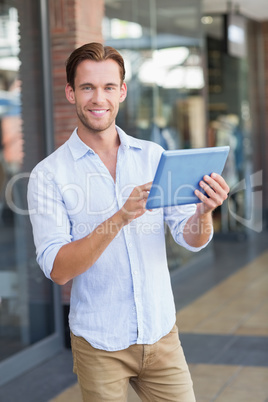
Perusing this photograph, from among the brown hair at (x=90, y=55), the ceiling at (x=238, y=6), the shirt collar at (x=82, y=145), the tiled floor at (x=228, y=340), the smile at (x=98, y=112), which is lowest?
the tiled floor at (x=228, y=340)

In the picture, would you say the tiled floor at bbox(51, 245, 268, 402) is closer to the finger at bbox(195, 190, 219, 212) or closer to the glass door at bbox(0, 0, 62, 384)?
the glass door at bbox(0, 0, 62, 384)

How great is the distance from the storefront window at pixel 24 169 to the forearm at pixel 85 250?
293cm


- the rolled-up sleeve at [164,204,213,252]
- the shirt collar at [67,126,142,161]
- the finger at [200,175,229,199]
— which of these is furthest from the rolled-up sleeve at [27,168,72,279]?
the finger at [200,175,229,199]

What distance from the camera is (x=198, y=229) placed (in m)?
2.08

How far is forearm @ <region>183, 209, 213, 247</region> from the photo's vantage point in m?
2.05

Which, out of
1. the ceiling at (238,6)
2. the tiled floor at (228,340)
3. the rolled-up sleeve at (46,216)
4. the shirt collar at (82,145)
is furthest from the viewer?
the ceiling at (238,6)

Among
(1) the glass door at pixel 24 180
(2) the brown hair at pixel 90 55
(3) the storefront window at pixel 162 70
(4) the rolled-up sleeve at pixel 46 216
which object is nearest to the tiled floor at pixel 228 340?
(1) the glass door at pixel 24 180

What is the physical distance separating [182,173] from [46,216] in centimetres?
43

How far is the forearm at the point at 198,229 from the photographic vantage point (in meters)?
2.05

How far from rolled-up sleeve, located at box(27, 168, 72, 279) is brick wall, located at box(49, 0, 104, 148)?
9.91 feet

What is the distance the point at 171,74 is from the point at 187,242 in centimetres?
589

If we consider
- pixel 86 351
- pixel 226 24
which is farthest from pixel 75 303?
pixel 226 24

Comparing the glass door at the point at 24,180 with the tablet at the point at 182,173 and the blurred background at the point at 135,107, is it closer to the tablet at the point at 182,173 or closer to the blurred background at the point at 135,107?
the blurred background at the point at 135,107

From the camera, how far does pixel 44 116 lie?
508cm
